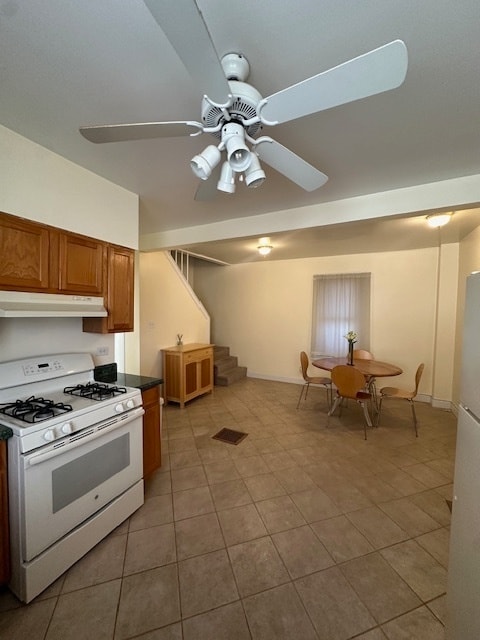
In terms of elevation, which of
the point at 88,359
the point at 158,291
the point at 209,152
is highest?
the point at 209,152

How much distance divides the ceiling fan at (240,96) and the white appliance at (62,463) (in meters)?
1.47

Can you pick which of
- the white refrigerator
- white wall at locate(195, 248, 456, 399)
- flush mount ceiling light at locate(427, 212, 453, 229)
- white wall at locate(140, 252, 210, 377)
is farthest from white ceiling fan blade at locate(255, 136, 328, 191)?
white wall at locate(195, 248, 456, 399)

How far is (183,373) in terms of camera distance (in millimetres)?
3941

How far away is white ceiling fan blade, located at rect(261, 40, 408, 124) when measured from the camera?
2.40ft

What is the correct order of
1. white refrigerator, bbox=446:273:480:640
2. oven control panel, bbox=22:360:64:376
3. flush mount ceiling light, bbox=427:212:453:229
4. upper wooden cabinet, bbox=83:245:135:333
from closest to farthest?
white refrigerator, bbox=446:273:480:640 → oven control panel, bbox=22:360:64:376 → upper wooden cabinet, bbox=83:245:135:333 → flush mount ceiling light, bbox=427:212:453:229

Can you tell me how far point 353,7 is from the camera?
2.91 feet

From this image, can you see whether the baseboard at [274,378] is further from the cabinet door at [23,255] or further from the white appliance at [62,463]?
the cabinet door at [23,255]

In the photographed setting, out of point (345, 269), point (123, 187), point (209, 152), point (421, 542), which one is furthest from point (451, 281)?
point (123, 187)

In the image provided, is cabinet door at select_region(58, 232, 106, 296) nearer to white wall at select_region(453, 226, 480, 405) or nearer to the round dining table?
the round dining table

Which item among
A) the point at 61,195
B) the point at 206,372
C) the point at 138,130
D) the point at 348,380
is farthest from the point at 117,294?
the point at 348,380

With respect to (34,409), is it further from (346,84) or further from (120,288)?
(346,84)

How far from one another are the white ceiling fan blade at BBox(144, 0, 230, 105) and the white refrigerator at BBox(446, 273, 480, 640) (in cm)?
111

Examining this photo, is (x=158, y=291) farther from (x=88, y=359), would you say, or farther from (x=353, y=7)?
(x=353, y=7)

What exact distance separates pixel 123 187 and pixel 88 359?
1548 millimetres
